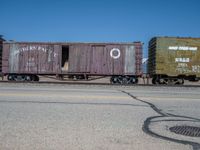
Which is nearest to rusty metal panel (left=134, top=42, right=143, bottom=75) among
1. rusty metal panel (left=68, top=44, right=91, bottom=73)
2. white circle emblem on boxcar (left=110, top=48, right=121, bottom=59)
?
white circle emblem on boxcar (left=110, top=48, right=121, bottom=59)

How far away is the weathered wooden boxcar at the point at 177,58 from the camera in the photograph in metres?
22.6

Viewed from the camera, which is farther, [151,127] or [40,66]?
[40,66]

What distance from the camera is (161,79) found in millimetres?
23172

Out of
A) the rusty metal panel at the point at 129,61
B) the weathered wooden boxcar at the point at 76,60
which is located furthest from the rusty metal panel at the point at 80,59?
the rusty metal panel at the point at 129,61

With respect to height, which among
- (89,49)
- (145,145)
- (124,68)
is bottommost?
(145,145)

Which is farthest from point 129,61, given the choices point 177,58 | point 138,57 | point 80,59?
point 80,59

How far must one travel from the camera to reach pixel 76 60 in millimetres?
23953

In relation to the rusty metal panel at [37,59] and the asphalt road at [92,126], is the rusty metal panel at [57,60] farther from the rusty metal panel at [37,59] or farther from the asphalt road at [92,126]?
the asphalt road at [92,126]

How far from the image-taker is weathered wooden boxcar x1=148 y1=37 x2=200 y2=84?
22.6 m

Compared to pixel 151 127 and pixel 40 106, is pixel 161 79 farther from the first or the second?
pixel 151 127

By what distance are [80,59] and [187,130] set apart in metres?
18.7

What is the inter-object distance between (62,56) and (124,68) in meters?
4.93

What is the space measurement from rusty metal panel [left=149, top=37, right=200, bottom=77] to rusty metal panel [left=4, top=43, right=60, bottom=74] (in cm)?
766

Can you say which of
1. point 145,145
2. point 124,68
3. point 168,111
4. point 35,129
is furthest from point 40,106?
point 124,68
